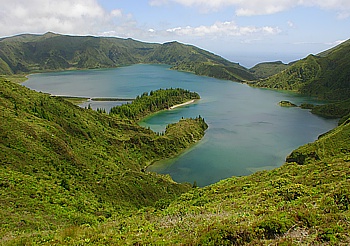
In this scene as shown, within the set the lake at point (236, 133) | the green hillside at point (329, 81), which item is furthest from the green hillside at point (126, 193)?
the green hillside at point (329, 81)

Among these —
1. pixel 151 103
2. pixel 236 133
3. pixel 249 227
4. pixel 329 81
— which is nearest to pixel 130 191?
pixel 249 227

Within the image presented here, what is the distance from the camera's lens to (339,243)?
1248 centimetres

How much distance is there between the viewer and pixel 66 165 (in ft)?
133

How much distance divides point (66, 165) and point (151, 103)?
3201 inches

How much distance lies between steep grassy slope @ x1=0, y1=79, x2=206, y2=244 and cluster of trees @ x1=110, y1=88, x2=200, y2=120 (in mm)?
28335

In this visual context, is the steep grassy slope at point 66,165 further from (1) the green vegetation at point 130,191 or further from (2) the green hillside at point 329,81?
(2) the green hillside at point 329,81

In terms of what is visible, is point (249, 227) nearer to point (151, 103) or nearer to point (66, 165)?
point (66, 165)

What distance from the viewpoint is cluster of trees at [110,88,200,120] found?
103 m

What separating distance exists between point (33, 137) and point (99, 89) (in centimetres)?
13955

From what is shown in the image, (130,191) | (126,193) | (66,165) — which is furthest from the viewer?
(130,191)

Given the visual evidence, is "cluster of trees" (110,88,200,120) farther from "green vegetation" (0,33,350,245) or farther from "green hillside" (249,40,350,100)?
"green hillside" (249,40,350,100)

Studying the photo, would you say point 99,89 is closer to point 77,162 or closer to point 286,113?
point 286,113

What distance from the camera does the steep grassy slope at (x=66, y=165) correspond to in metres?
25.7

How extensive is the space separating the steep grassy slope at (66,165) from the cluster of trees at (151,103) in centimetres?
2833
